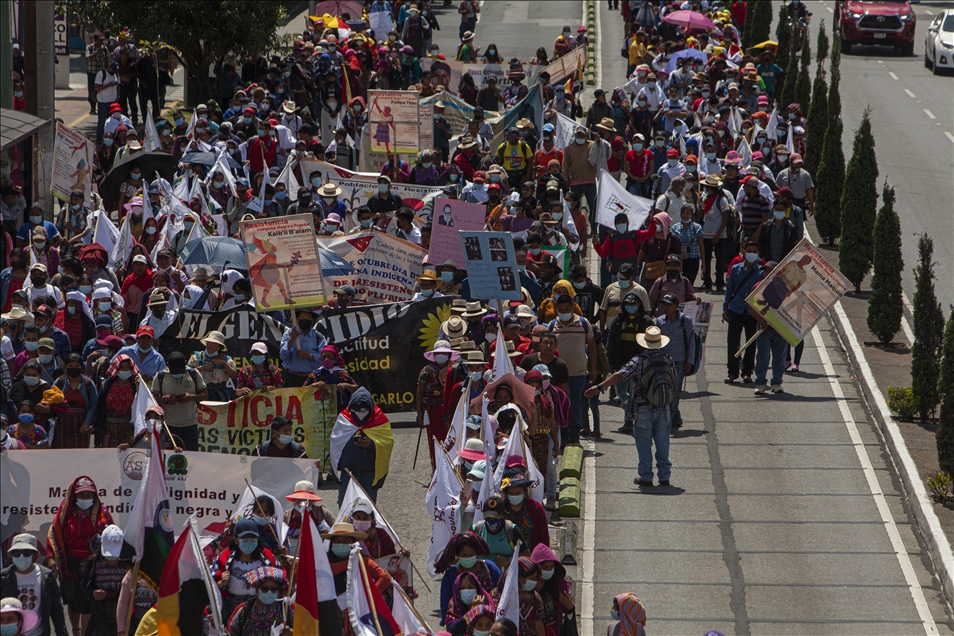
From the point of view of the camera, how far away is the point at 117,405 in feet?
48.4

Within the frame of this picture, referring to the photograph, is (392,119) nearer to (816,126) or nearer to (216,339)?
(816,126)

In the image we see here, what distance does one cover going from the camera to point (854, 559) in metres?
15.0

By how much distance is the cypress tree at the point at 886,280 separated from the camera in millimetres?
21719

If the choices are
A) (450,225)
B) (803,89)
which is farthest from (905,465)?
(803,89)

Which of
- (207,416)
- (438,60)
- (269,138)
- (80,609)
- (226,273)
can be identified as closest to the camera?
(80,609)

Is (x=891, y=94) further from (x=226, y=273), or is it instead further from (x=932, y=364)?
(x=226, y=273)

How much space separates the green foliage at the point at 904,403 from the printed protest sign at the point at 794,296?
4.43 ft

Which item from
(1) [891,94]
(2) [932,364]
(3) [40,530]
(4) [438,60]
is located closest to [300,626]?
(3) [40,530]

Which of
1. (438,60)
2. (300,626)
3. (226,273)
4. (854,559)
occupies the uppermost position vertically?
(438,60)

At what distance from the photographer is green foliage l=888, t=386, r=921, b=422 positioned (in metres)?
18.7

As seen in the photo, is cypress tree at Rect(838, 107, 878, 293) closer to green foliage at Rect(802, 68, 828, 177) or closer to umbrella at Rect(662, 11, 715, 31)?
green foliage at Rect(802, 68, 828, 177)

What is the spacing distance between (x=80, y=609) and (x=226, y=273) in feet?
22.0

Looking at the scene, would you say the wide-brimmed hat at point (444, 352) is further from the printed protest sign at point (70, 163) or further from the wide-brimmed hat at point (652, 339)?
the printed protest sign at point (70, 163)

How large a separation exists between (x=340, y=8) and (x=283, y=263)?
907 inches
